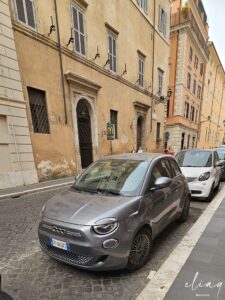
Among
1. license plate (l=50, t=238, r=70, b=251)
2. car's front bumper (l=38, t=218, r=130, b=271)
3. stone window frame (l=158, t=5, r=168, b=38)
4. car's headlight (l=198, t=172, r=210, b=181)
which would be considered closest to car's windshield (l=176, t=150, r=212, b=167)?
car's headlight (l=198, t=172, r=210, b=181)

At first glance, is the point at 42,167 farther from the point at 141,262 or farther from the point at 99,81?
the point at 141,262

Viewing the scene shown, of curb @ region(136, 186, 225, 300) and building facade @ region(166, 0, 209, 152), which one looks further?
building facade @ region(166, 0, 209, 152)

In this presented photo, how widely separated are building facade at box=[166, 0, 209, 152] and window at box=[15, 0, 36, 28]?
20218 mm

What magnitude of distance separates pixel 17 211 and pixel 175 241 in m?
3.93

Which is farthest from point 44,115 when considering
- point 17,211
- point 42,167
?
point 17,211

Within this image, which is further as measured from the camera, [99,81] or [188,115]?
[188,115]

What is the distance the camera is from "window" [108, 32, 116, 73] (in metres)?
12.8

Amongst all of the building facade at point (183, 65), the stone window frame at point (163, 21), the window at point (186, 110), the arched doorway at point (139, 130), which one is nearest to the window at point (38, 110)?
the arched doorway at point (139, 130)

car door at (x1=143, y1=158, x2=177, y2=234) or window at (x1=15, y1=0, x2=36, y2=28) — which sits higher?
window at (x1=15, y1=0, x2=36, y2=28)

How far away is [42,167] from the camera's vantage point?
8.82 meters

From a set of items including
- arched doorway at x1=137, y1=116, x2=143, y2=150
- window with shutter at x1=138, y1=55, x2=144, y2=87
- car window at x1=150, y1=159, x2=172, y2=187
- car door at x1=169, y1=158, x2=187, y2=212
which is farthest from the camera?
arched doorway at x1=137, y1=116, x2=143, y2=150

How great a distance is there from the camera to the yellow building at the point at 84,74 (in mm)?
8570

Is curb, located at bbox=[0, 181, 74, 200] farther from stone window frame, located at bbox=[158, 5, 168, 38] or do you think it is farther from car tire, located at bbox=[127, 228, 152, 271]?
stone window frame, located at bbox=[158, 5, 168, 38]

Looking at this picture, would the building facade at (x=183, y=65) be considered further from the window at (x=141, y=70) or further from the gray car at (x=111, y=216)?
the gray car at (x=111, y=216)
